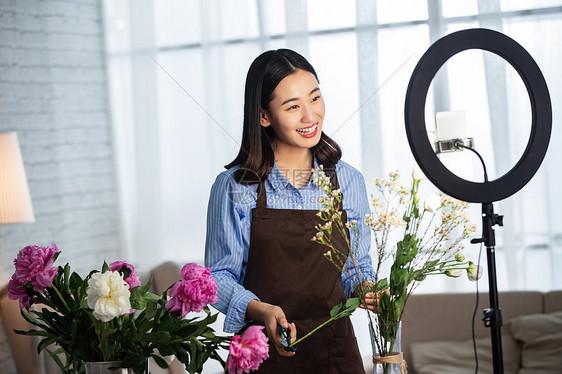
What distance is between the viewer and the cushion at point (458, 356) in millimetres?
2424

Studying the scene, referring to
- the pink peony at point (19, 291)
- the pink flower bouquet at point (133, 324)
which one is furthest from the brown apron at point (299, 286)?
the pink peony at point (19, 291)

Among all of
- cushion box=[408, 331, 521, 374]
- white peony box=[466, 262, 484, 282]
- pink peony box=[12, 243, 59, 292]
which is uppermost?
pink peony box=[12, 243, 59, 292]

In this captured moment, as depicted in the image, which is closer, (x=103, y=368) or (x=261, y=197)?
(x=103, y=368)

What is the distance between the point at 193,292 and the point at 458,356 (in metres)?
1.93

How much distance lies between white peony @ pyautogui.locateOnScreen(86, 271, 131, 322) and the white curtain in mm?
2297

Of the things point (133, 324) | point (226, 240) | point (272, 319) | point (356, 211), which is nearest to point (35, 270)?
point (133, 324)

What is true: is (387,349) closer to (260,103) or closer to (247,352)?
(247,352)

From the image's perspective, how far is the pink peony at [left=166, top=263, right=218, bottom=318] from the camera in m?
0.84

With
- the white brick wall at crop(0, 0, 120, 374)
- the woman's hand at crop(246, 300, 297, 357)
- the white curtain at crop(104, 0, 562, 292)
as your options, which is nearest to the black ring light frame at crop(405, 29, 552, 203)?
the woman's hand at crop(246, 300, 297, 357)

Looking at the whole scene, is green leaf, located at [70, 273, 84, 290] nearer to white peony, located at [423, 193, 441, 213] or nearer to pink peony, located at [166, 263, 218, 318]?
pink peony, located at [166, 263, 218, 318]

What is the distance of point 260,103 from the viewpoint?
140cm

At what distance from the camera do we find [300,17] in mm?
3133

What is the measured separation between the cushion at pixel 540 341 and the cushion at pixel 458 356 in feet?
0.13

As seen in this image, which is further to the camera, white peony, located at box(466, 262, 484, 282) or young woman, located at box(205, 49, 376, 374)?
young woman, located at box(205, 49, 376, 374)
